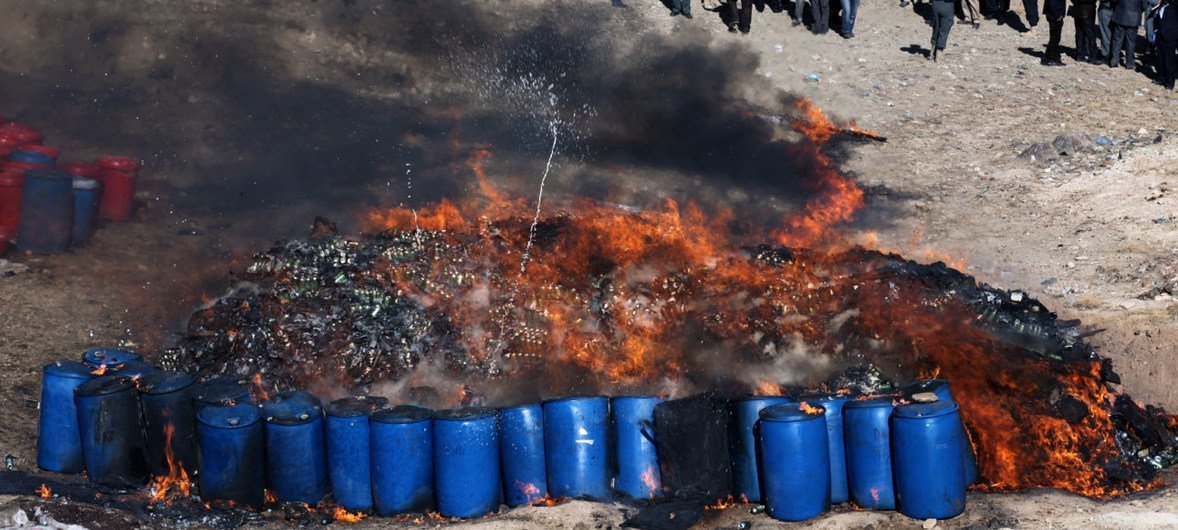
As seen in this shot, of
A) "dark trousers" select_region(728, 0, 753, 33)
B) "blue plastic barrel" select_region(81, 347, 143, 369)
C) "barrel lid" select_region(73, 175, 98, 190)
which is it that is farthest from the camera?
"dark trousers" select_region(728, 0, 753, 33)

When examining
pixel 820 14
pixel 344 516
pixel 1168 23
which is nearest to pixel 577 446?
pixel 344 516

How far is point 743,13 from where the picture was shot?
50.0 feet

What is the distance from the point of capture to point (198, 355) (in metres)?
9.96

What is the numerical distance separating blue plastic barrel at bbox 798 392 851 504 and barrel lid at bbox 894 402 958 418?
0.50 m

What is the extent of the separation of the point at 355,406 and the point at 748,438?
315 centimetres

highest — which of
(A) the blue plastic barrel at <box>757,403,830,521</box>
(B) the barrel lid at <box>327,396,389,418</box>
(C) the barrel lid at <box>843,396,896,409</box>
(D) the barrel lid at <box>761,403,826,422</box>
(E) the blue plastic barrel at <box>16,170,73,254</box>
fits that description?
(E) the blue plastic barrel at <box>16,170,73,254</box>

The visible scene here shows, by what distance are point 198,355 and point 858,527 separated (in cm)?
602

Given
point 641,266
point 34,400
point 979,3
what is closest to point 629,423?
point 641,266

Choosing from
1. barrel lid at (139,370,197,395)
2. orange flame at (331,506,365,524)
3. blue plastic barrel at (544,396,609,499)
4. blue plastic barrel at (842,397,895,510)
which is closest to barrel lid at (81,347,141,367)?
barrel lid at (139,370,197,395)

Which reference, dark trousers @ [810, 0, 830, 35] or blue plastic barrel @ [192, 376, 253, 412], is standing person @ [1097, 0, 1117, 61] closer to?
dark trousers @ [810, 0, 830, 35]

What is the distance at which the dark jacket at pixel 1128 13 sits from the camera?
14.4 m

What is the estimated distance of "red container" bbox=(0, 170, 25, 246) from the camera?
36.2 feet

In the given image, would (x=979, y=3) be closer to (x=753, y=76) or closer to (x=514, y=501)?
(x=753, y=76)

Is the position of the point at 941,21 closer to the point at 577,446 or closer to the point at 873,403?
the point at 873,403
